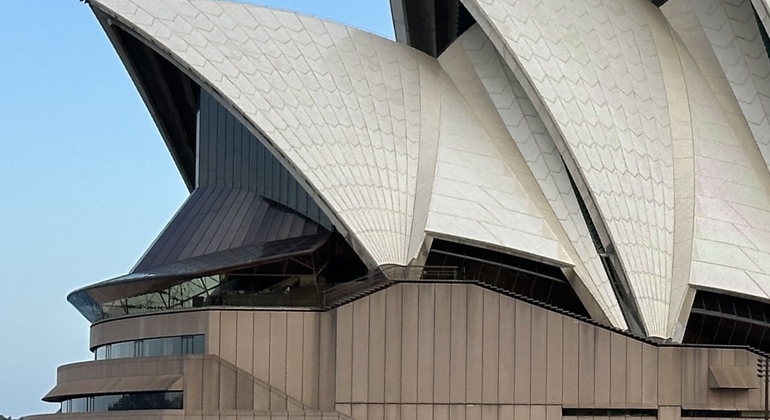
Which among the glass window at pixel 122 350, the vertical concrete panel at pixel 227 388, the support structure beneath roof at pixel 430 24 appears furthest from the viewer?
the support structure beneath roof at pixel 430 24

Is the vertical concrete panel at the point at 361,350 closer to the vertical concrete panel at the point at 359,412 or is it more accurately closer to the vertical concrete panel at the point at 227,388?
the vertical concrete panel at the point at 359,412

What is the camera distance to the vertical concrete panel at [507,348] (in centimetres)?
4853

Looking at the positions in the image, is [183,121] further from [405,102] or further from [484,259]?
[484,259]

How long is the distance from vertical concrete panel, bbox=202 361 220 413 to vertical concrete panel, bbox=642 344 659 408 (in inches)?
520

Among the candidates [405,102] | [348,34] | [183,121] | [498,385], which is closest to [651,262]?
[498,385]

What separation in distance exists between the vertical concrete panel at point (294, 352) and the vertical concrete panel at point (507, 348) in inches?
246

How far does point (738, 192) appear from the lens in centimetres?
5359

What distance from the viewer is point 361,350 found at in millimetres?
48750

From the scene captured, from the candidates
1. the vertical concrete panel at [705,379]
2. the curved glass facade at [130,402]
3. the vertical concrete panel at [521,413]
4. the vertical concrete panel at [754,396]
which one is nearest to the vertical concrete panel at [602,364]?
the vertical concrete panel at [521,413]

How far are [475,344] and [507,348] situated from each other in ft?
3.27

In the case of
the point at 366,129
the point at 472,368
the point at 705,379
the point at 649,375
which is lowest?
the point at 705,379

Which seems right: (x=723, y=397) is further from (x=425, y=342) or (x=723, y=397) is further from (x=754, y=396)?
(x=425, y=342)

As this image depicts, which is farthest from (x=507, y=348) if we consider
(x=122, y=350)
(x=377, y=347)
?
(x=122, y=350)

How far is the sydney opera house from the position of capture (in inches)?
1919
